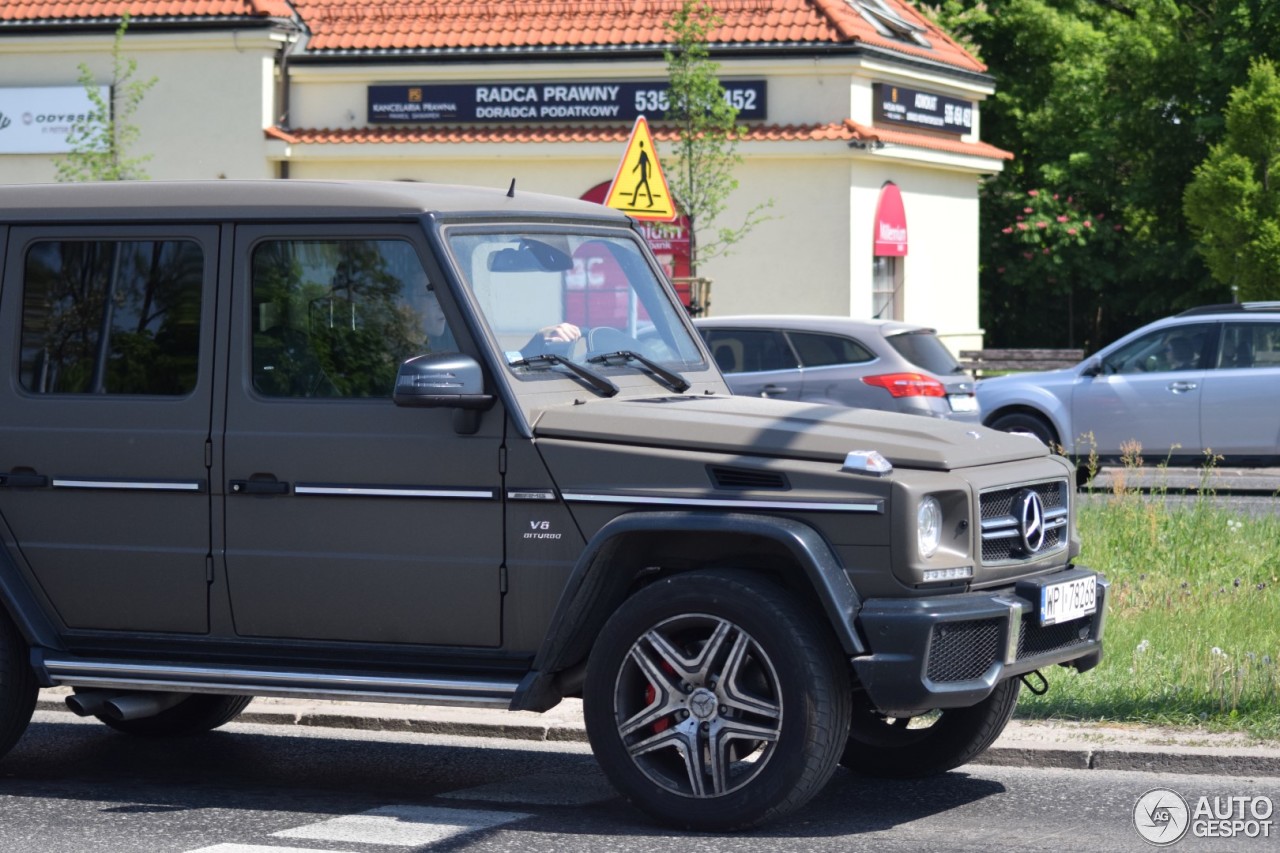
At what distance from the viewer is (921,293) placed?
3366cm

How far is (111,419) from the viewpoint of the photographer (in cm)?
695

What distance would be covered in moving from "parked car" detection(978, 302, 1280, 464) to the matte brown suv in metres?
12.9

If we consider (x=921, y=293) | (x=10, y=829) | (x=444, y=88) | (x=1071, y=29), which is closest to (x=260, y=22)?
(x=444, y=88)

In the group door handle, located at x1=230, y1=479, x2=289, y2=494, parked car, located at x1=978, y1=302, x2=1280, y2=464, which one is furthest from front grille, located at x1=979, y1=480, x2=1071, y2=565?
parked car, located at x1=978, y1=302, x2=1280, y2=464

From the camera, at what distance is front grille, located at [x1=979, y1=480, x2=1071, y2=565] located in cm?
→ 624

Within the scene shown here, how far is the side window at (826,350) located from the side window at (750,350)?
10 centimetres

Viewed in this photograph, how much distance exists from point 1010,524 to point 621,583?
127cm

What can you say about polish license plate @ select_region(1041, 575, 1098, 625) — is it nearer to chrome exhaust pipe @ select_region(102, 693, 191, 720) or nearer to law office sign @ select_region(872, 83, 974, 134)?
chrome exhaust pipe @ select_region(102, 693, 191, 720)

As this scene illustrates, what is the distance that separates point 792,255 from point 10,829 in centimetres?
2486

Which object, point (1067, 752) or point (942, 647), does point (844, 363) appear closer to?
point (1067, 752)

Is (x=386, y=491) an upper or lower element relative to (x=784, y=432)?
lower

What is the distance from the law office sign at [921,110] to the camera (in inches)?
1211

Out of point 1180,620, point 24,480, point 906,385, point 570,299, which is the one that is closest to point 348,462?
point 570,299

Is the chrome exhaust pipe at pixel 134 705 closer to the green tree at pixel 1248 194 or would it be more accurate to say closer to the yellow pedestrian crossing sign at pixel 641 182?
the yellow pedestrian crossing sign at pixel 641 182
